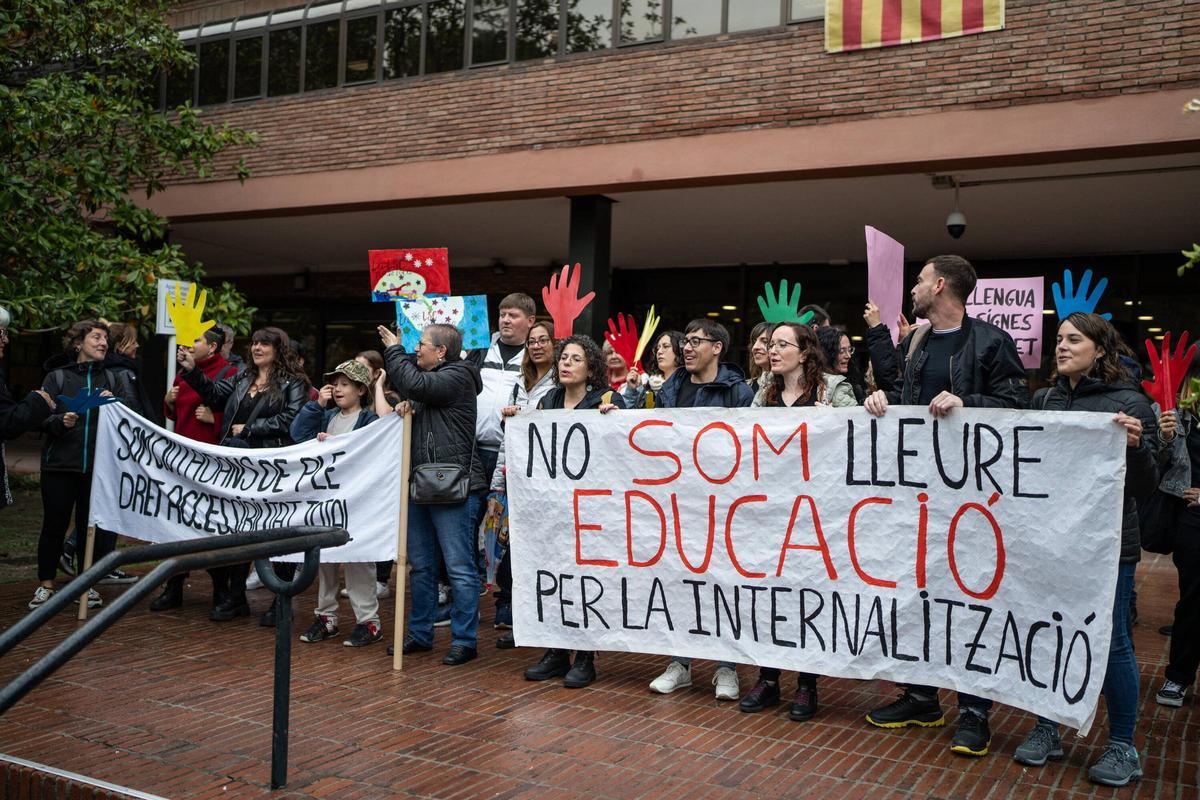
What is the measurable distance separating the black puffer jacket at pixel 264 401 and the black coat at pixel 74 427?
0.70 m

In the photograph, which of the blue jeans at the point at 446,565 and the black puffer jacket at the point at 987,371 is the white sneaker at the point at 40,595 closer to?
the blue jeans at the point at 446,565

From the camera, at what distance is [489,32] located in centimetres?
1347

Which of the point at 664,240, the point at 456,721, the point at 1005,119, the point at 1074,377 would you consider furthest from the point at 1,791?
the point at 664,240

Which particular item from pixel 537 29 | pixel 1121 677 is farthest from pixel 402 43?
pixel 1121 677

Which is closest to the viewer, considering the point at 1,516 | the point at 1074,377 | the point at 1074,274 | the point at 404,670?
the point at 1074,377

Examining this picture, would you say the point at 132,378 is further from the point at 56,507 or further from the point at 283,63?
the point at 283,63

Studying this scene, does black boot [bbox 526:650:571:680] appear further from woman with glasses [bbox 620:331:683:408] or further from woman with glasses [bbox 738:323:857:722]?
woman with glasses [bbox 620:331:683:408]

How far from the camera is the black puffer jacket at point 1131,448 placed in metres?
4.10

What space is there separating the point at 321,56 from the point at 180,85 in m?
3.14

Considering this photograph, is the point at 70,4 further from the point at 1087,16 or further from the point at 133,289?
the point at 1087,16

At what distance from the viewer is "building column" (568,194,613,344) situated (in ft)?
43.1

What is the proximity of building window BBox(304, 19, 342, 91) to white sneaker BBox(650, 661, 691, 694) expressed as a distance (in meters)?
11.9

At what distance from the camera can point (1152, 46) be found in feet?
32.1

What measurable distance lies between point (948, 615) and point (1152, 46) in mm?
7915
